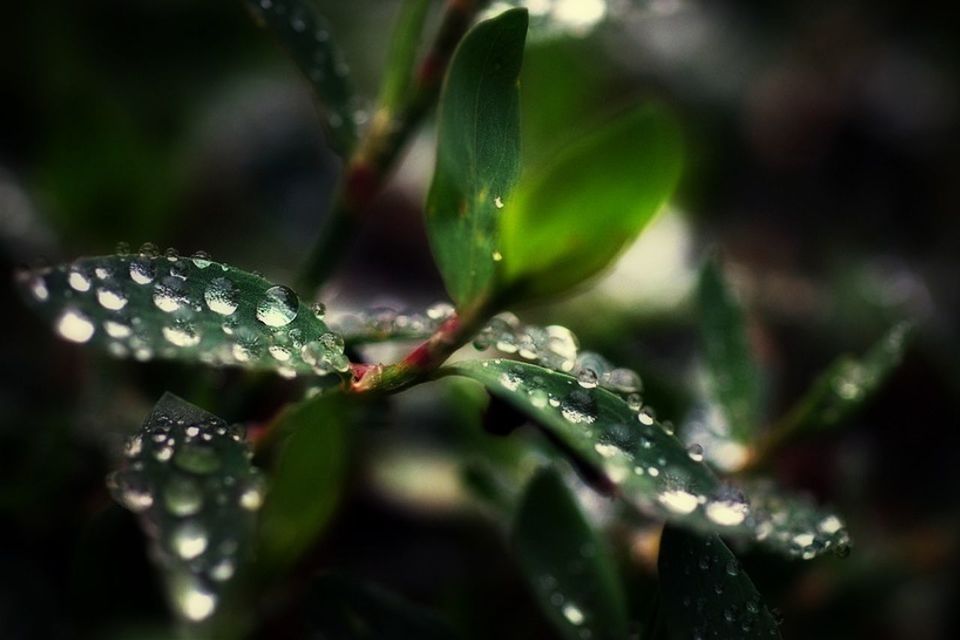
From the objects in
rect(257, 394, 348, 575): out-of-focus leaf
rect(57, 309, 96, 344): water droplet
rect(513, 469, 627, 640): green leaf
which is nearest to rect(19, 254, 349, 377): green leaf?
rect(57, 309, 96, 344): water droplet

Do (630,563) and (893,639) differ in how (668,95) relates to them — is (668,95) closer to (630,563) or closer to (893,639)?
(893,639)

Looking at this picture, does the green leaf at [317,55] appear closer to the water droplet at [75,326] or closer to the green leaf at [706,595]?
the water droplet at [75,326]

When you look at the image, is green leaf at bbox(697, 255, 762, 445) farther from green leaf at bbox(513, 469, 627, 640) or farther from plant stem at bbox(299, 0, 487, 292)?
plant stem at bbox(299, 0, 487, 292)

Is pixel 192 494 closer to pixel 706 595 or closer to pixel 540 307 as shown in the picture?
pixel 706 595

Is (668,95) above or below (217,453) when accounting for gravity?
above

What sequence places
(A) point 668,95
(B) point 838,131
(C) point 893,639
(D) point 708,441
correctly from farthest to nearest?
1. (B) point 838,131
2. (A) point 668,95
3. (C) point 893,639
4. (D) point 708,441

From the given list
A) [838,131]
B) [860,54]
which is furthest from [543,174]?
[860,54]

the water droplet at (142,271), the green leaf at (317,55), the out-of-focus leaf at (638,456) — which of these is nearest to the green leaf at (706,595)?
the out-of-focus leaf at (638,456)

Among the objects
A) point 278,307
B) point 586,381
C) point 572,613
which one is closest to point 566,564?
point 572,613
